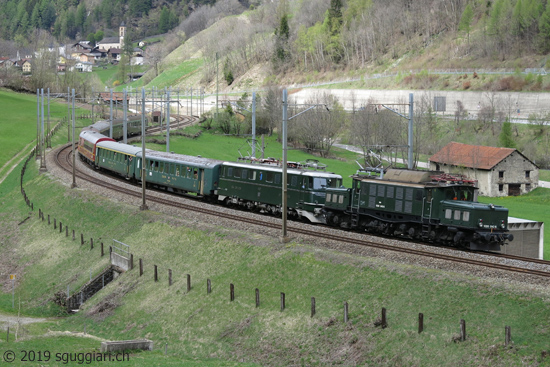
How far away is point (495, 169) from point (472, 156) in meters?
3.00

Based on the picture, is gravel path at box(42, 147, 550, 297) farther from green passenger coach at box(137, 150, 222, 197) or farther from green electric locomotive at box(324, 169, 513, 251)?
green passenger coach at box(137, 150, 222, 197)

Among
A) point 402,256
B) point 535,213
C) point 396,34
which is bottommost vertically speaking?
A: point 535,213

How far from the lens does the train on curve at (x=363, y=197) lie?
30.9 meters

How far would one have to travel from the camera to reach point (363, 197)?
35812 mm

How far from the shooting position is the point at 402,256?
28625 mm

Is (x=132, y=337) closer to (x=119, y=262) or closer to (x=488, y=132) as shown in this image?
(x=119, y=262)

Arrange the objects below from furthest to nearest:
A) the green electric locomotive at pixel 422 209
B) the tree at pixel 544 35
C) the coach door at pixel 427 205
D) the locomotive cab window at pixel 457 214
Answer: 1. the tree at pixel 544 35
2. the coach door at pixel 427 205
3. the locomotive cab window at pixel 457 214
4. the green electric locomotive at pixel 422 209

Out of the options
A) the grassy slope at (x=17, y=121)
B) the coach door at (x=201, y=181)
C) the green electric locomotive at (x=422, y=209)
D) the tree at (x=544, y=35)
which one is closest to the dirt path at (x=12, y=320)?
the green electric locomotive at (x=422, y=209)

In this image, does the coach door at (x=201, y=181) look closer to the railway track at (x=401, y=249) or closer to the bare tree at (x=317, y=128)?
the railway track at (x=401, y=249)

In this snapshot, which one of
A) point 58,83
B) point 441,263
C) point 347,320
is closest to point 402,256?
point 441,263

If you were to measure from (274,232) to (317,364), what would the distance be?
13.7 metres

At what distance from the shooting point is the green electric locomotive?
30.5 m

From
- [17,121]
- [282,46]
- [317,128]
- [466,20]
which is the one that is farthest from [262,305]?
[282,46]

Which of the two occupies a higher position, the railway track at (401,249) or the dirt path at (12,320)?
the railway track at (401,249)
